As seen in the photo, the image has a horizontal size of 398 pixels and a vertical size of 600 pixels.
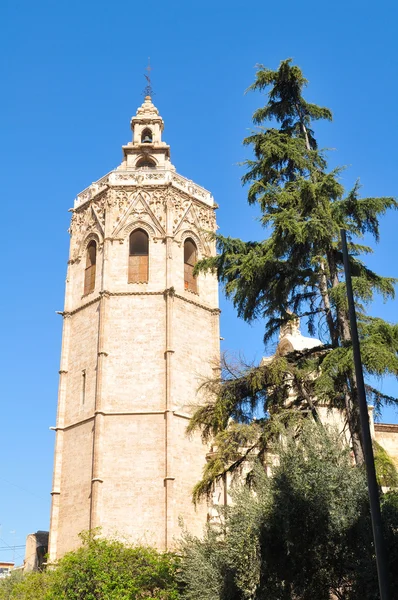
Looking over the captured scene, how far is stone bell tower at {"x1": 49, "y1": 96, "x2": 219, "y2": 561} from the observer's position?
85.5 feet

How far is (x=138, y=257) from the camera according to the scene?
30469mm

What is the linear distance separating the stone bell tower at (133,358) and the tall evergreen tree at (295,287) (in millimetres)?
10379

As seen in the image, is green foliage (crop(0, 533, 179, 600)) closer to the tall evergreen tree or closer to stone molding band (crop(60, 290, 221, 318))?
the tall evergreen tree

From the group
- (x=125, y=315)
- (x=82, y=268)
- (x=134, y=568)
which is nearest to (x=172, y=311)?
(x=125, y=315)

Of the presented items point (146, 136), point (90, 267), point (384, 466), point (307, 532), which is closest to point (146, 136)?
point (146, 136)

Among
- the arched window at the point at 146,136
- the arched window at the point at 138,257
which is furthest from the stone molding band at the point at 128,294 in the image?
the arched window at the point at 146,136

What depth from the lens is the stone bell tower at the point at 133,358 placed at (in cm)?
2605

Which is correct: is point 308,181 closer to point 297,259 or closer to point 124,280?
point 297,259

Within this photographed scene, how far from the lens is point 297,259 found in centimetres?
1531

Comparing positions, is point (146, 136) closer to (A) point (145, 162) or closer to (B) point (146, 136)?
(B) point (146, 136)

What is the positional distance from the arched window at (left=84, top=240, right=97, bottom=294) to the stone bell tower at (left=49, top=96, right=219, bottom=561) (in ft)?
0.19

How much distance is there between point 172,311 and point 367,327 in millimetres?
15632

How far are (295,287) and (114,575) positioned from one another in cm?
958

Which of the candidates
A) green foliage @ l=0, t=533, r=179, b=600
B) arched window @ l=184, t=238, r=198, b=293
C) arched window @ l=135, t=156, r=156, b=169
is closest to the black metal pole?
green foliage @ l=0, t=533, r=179, b=600
